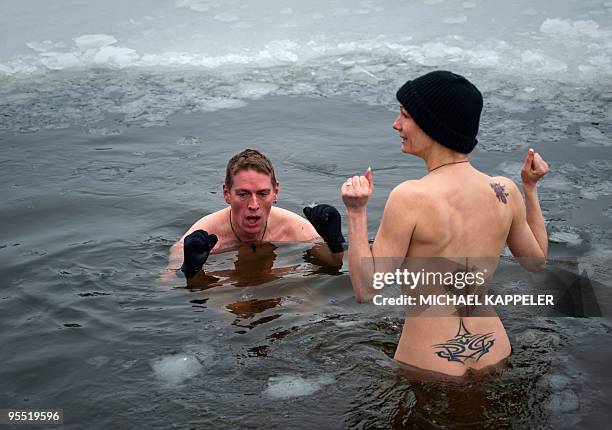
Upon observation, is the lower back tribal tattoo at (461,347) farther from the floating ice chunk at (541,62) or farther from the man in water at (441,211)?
the floating ice chunk at (541,62)

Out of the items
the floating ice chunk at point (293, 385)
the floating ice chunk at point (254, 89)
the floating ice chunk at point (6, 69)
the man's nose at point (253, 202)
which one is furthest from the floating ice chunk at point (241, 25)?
the floating ice chunk at point (293, 385)

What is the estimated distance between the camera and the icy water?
14.9ft

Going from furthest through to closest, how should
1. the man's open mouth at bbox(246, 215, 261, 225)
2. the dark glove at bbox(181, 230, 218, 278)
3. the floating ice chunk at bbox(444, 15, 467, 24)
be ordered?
the floating ice chunk at bbox(444, 15, 467, 24) → the man's open mouth at bbox(246, 215, 261, 225) → the dark glove at bbox(181, 230, 218, 278)

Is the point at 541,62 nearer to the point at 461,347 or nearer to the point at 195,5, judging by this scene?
the point at 195,5

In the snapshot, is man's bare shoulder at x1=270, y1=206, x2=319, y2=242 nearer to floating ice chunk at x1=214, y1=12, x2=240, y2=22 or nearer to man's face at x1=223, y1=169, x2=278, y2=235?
man's face at x1=223, y1=169, x2=278, y2=235

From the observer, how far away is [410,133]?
396 cm

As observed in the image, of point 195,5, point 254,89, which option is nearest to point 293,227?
point 254,89

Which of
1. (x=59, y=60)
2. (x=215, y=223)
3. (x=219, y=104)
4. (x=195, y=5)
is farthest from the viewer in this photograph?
(x=195, y=5)

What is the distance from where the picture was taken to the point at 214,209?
809 centimetres

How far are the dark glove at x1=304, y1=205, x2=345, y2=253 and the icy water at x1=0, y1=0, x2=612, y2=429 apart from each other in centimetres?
30

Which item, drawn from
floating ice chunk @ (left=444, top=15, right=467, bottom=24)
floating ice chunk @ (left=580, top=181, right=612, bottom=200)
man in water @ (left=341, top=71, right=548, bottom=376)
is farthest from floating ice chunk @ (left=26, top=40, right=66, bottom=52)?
man in water @ (left=341, top=71, right=548, bottom=376)

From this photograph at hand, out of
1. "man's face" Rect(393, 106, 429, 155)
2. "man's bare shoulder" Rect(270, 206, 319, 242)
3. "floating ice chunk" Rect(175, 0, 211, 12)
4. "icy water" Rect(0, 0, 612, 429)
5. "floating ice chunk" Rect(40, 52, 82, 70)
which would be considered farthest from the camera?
"floating ice chunk" Rect(175, 0, 211, 12)

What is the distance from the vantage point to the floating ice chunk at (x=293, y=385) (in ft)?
15.0

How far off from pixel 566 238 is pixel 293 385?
329 centimetres
